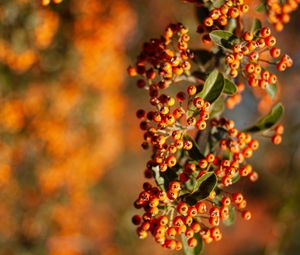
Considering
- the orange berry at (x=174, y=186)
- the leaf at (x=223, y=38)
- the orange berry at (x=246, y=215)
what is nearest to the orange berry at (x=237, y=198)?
the orange berry at (x=246, y=215)

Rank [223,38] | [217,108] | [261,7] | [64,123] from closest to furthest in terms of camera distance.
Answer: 1. [223,38]
2. [217,108]
3. [261,7]
4. [64,123]

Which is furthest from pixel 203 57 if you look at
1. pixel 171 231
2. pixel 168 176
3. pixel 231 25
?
pixel 171 231

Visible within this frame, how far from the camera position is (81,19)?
16.9ft

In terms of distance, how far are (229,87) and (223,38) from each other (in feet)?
0.83

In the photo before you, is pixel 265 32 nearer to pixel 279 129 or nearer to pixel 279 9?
pixel 279 9

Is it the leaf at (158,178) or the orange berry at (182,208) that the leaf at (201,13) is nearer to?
the leaf at (158,178)

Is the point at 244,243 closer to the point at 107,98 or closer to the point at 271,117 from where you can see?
the point at 107,98

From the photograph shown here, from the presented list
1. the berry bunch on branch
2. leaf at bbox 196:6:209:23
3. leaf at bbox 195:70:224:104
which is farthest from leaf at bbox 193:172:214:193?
leaf at bbox 196:6:209:23

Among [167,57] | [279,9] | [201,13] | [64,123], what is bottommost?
[167,57]

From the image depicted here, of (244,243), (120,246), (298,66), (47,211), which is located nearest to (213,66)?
(298,66)

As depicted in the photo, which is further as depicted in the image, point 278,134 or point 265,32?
point 278,134

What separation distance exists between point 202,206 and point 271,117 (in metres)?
0.85

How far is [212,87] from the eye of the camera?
2.00 m

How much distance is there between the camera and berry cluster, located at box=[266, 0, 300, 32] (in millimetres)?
2349
